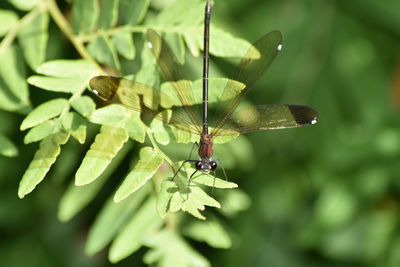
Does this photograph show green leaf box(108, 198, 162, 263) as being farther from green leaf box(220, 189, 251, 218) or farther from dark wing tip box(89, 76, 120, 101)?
dark wing tip box(89, 76, 120, 101)

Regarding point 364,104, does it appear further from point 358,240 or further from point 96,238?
point 96,238

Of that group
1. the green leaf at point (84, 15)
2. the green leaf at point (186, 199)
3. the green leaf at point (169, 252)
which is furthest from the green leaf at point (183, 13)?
the green leaf at point (169, 252)

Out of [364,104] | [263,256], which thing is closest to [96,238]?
[263,256]

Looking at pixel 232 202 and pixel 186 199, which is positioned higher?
pixel 232 202

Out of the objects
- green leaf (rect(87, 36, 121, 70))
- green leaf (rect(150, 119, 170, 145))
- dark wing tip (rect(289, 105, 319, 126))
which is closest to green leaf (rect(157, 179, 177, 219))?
green leaf (rect(150, 119, 170, 145))

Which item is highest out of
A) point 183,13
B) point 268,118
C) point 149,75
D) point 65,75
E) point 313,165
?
point 313,165

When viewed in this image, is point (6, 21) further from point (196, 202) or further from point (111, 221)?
point (196, 202)

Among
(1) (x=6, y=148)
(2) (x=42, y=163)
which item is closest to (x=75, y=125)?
(2) (x=42, y=163)

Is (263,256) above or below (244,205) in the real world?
above
